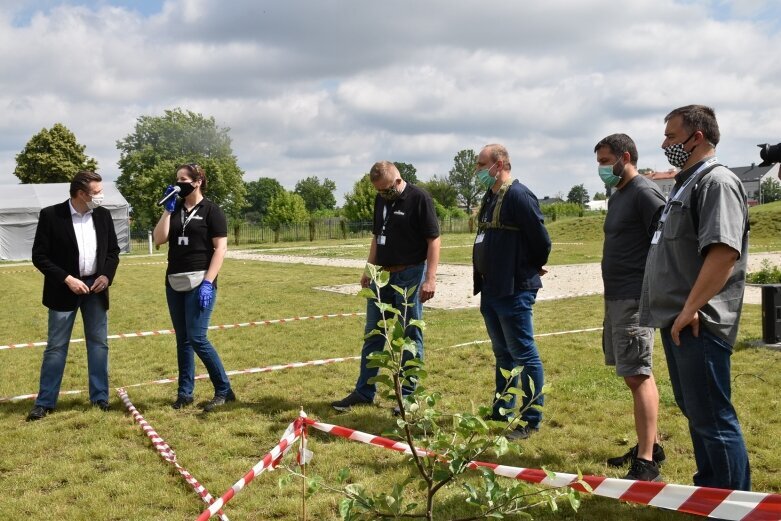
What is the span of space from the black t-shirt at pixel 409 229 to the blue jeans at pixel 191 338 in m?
1.45

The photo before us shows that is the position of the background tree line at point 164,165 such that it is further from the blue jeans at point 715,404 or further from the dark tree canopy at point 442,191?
the blue jeans at point 715,404

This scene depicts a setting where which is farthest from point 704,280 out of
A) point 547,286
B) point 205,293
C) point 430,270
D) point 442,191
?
point 442,191

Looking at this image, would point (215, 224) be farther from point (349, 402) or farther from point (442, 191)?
point (442, 191)

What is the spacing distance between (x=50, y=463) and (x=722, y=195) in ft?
14.0

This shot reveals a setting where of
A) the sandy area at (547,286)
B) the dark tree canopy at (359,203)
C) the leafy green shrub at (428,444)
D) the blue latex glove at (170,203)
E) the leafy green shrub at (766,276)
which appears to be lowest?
the sandy area at (547,286)

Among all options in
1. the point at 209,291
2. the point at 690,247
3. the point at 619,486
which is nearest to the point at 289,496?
the point at 619,486

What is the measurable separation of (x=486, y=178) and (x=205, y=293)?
7.80 ft

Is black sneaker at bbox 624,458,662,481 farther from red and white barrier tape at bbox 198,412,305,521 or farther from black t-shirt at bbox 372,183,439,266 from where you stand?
black t-shirt at bbox 372,183,439,266

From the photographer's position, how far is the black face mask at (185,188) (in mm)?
5367

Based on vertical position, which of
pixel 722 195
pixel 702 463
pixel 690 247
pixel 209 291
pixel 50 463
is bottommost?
pixel 50 463

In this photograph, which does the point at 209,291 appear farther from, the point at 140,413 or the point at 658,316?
the point at 658,316

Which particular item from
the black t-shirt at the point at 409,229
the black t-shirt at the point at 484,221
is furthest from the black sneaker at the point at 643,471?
the black t-shirt at the point at 409,229

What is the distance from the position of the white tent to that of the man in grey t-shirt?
33335mm

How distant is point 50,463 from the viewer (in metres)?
4.36
